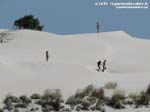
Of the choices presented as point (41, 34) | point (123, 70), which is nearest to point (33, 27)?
point (41, 34)

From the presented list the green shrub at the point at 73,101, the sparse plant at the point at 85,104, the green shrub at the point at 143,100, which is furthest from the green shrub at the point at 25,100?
the green shrub at the point at 143,100

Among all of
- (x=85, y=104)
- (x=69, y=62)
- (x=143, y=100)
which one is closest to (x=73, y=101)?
(x=85, y=104)

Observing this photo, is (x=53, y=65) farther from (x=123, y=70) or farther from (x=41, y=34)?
(x=41, y=34)

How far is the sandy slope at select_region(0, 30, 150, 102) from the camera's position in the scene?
3850cm

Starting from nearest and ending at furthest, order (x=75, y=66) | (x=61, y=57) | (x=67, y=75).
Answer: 1. (x=67, y=75)
2. (x=75, y=66)
3. (x=61, y=57)

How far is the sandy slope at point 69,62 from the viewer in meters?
38.5

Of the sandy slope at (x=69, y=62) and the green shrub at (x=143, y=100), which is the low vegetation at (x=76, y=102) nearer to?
the green shrub at (x=143, y=100)

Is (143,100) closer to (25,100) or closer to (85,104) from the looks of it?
(85,104)

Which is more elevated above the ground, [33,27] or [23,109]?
[33,27]

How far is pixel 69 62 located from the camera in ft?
184

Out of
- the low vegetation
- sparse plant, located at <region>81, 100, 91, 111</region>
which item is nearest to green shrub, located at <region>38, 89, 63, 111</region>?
the low vegetation

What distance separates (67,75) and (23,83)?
4.68 meters

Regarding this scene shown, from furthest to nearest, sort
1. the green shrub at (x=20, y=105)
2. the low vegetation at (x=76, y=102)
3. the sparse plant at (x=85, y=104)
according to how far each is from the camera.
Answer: the green shrub at (x=20, y=105), the sparse plant at (x=85, y=104), the low vegetation at (x=76, y=102)

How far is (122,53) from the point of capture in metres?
72.3
